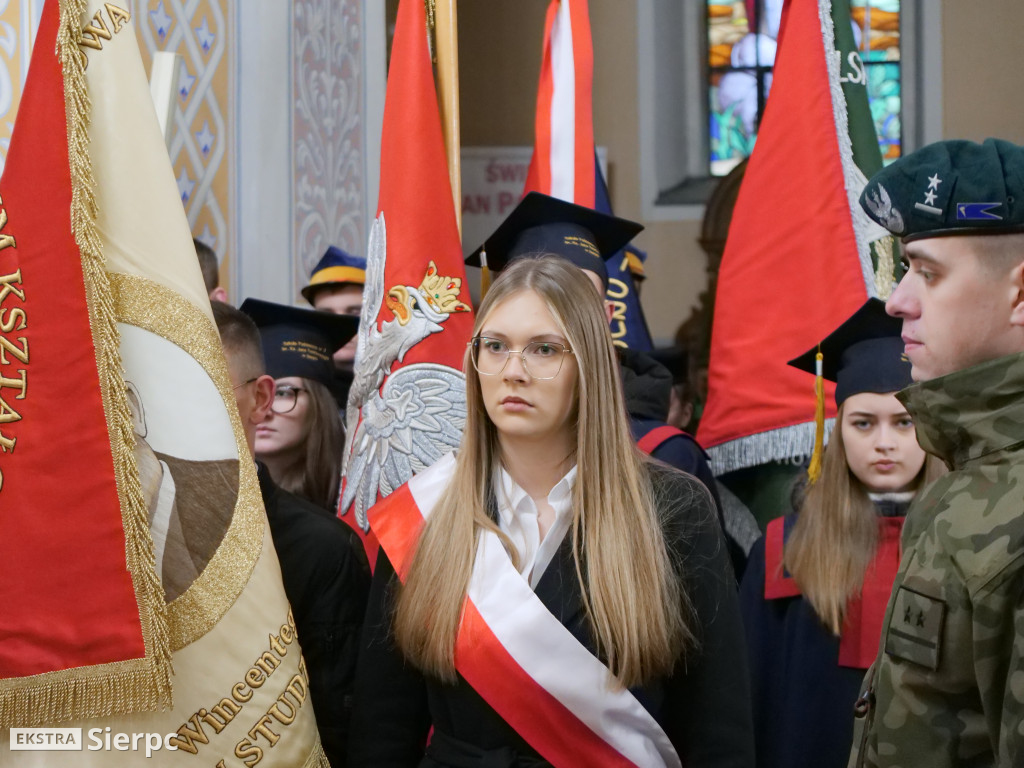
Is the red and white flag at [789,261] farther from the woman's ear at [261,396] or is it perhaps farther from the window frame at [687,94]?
the window frame at [687,94]

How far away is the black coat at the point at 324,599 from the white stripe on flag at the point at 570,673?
0.57 meters

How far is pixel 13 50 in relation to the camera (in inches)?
116

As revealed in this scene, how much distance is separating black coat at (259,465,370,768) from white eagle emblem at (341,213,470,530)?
0.42m

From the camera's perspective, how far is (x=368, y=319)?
3297mm

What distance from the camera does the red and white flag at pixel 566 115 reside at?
3.80 meters

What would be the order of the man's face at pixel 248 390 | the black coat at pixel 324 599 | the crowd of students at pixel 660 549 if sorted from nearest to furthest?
the crowd of students at pixel 660 549 → the black coat at pixel 324 599 → the man's face at pixel 248 390

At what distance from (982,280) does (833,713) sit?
153 cm

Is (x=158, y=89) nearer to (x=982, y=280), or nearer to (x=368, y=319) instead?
(x=368, y=319)

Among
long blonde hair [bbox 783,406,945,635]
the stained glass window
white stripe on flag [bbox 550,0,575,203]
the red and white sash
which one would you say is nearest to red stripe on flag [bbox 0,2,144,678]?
the red and white sash

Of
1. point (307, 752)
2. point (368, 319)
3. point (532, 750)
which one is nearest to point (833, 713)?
point (532, 750)

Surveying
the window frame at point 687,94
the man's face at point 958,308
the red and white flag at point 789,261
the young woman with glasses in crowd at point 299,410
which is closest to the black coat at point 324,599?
the young woman with glasses in crowd at point 299,410

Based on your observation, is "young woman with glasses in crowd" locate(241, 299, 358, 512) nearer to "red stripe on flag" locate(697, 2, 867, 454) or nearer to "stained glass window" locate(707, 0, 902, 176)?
"red stripe on flag" locate(697, 2, 867, 454)

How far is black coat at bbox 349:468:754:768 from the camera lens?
80.0 inches

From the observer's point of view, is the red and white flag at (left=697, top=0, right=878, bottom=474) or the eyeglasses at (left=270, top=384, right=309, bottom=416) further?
the red and white flag at (left=697, top=0, right=878, bottom=474)
